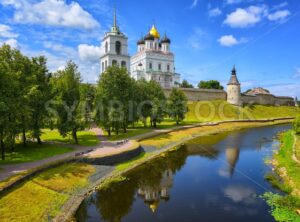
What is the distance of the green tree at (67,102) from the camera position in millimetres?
29719

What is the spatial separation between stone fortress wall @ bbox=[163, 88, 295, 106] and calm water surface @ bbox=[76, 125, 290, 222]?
4898 centimetres

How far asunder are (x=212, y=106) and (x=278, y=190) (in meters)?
57.3

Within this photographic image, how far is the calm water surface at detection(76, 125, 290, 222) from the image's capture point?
15.6 metres

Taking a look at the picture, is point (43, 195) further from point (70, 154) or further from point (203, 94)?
point (203, 94)

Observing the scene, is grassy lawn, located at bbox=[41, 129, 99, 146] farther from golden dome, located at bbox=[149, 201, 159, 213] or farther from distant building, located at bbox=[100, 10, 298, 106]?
distant building, located at bbox=[100, 10, 298, 106]

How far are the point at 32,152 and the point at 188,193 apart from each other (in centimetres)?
1451

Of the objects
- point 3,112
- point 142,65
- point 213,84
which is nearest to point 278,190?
point 3,112

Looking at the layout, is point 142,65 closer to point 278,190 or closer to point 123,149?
point 123,149

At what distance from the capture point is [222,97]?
86875mm

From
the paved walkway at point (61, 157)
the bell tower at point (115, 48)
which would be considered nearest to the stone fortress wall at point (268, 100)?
the bell tower at point (115, 48)

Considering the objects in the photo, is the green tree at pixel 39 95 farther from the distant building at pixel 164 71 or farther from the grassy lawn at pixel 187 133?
the distant building at pixel 164 71

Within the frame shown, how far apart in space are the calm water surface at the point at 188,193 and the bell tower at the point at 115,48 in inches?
1766

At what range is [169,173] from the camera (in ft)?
78.1

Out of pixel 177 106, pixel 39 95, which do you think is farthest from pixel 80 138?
pixel 177 106
